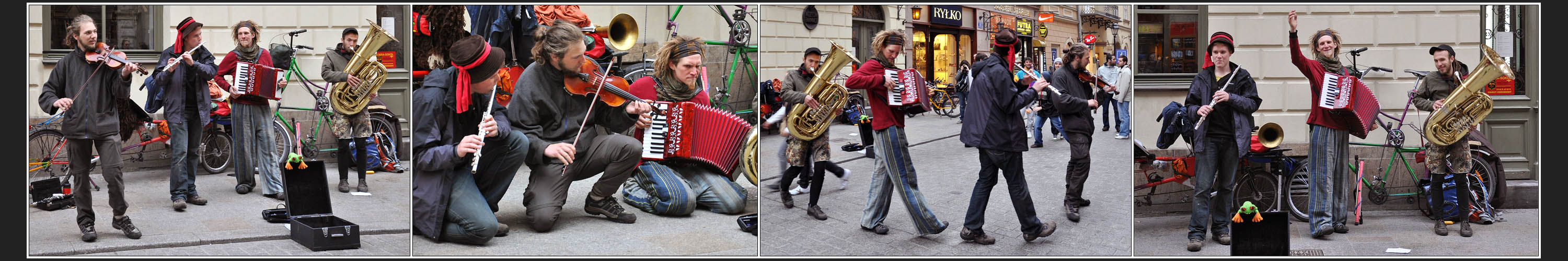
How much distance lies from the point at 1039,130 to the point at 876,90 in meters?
2.03

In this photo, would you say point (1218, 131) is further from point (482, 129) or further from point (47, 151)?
point (47, 151)

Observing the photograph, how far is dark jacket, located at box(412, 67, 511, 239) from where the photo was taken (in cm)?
473

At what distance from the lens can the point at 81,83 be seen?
235 inches

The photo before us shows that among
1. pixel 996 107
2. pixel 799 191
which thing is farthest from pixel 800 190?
pixel 996 107

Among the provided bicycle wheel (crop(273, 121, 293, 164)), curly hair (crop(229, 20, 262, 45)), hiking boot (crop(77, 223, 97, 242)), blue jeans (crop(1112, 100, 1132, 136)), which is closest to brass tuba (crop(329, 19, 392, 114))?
curly hair (crop(229, 20, 262, 45))

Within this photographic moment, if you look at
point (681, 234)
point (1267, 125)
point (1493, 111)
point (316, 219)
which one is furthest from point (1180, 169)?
point (316, 219)

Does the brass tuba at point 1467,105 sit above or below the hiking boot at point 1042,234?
above

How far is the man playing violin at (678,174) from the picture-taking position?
5105 millimetres

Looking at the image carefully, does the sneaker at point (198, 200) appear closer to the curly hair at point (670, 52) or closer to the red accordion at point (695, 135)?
the red accordion at point (695, 135)

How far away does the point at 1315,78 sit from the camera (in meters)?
5.37

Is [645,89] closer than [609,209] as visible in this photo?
Yes

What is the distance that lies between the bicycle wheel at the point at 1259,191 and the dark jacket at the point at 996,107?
123 centimetres

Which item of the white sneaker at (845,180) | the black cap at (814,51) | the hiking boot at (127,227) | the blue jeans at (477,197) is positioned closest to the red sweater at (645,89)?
the blue jeans at (477,197)

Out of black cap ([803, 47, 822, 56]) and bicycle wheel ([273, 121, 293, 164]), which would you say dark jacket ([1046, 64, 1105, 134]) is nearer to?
black cap ([803, 47, 822, 56])
